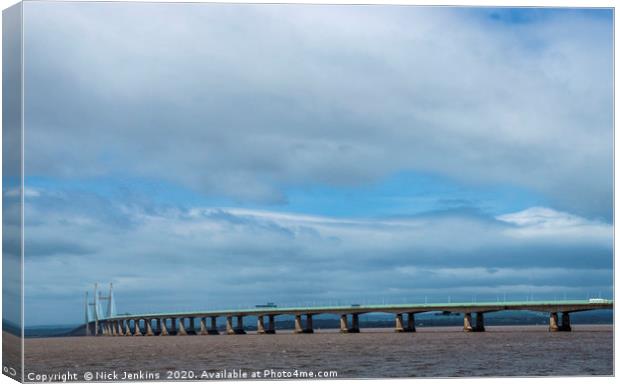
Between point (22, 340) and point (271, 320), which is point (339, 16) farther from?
point (271, 320)

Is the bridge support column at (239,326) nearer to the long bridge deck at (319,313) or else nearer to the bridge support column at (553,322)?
the long bridge deck at (319,313)

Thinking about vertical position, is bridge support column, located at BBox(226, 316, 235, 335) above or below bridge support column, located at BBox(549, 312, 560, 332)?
below

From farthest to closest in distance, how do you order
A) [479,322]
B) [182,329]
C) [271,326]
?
[271,326]
[182,329]
[479,322]

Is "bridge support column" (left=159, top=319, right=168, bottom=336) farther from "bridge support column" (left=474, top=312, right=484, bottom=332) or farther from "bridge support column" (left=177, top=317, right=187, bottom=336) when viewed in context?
"bridge support column" (left=474, top=312, right=484, bottom=332)

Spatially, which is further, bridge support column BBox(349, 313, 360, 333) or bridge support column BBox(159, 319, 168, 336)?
bridge support column BBox(349, 313, 360, 333)

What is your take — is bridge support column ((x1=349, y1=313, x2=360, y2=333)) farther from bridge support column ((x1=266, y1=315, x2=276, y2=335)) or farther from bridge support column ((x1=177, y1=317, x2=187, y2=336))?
bridge support column ((x1=177, y1=317, x2=187, y2=336))

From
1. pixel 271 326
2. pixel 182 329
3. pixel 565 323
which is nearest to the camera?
pixel 565 323

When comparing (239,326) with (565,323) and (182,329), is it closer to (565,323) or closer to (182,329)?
(182,329)

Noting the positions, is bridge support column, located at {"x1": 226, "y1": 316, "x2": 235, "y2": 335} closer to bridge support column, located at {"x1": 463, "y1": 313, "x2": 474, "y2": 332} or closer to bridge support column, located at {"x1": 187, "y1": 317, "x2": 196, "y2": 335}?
bridge support column, located at {"x1": 187, "y1": 317, "x2": 196, "y2": 335}

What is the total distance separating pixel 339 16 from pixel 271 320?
221ft

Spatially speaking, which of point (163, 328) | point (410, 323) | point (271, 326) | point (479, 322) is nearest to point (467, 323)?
point (479, 322)

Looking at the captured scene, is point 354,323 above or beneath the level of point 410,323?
above

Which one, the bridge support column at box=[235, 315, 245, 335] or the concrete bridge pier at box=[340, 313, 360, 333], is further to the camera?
the bridge support column at box=[235, 315, 245, 335]

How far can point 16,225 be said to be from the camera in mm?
28641
